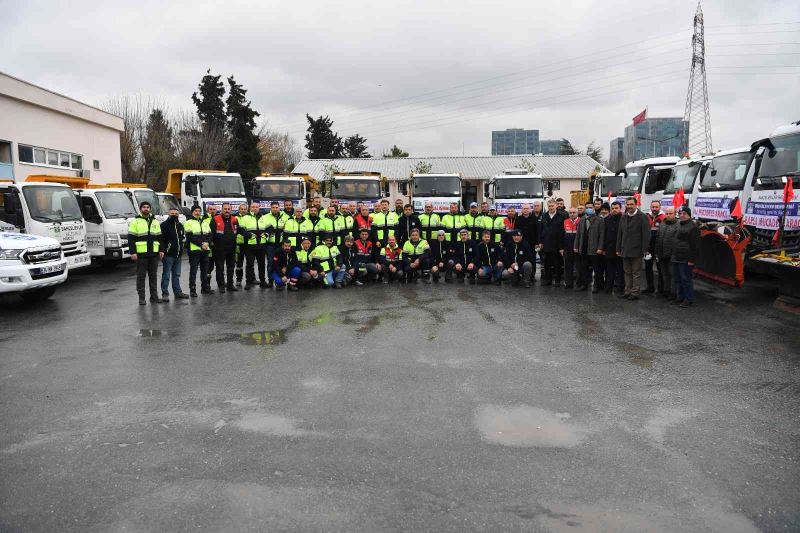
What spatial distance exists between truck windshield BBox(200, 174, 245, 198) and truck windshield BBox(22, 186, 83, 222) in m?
7.24

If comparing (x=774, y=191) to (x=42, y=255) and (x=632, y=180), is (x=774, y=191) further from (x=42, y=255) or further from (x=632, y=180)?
(x=42, y=255)

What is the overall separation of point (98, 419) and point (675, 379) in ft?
18.6

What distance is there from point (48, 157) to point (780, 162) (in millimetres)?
25187

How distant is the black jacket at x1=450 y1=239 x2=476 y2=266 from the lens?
13.5 m

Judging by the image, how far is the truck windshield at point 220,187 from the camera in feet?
69.8

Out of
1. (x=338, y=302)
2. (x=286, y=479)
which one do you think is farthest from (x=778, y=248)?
(x=286, y=479)

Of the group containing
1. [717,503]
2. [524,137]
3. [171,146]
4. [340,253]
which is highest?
[524,137]

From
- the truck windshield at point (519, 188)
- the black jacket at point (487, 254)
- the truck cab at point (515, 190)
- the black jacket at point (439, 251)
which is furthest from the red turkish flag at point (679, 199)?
the truck windshield at point (519, 188)

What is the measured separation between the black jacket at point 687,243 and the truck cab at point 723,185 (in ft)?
8.48

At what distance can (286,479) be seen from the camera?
3932 millimetres

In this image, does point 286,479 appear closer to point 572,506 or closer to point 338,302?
point 572,506

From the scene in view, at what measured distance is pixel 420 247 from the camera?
522 inches

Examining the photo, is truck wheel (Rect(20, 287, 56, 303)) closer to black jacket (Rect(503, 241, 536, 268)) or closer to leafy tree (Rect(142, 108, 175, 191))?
black jacket (Rect(503, 241, 536, 268))

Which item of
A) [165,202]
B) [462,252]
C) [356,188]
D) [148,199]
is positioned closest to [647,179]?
[462,252]
